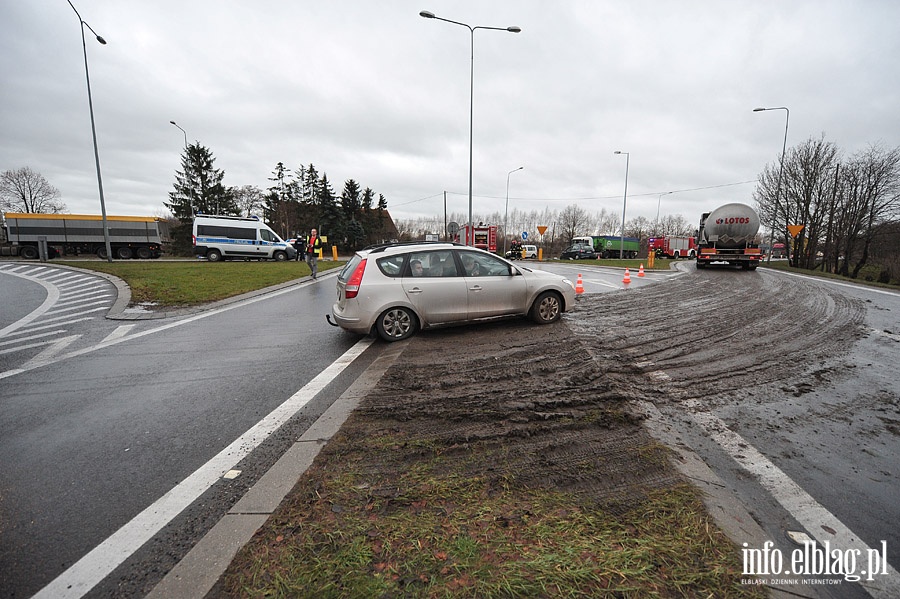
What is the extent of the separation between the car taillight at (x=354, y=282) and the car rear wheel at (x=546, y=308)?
10.1ft

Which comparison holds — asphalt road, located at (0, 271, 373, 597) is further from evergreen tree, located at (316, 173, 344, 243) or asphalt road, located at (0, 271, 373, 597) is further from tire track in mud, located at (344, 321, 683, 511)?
evergreen tree, located at (316, 173, 344, 243)

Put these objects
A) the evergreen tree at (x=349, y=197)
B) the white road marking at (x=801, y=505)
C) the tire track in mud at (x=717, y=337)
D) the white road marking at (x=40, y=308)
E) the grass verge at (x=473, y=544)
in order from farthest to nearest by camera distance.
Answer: the evergreen tree at (x=349, y=197) → the white road marking at (x=40, y=308) → the tire track in mud at (x=717, y=337) → the white road marking at (x=801, y=505) → the grass verge at (x=473, y=544)

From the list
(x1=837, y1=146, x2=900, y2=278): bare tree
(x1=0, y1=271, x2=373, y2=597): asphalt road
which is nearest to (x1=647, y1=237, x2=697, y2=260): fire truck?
(x1=837, y1=146, x2=900, y2=278): bare tree

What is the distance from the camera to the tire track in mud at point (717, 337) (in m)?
4.49

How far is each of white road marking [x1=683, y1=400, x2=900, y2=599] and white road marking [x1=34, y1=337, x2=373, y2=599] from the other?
3.52 m

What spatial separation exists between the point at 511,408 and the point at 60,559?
297cm

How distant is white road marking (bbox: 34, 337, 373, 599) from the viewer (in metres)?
1.83

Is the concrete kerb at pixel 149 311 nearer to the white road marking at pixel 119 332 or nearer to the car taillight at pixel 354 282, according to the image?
the white road marking at pixel 119 332

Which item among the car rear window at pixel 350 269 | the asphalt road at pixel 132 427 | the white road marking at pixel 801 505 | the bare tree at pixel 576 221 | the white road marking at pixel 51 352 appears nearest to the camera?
the white road marking at pixel 801 505

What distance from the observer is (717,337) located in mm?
6242

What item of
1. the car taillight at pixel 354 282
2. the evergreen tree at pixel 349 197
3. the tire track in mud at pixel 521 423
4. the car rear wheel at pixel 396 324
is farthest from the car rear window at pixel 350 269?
the evergreen tree at pixel 349 197

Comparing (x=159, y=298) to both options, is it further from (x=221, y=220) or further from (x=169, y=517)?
(x=221, y=220)

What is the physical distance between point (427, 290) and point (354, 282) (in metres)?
1.12

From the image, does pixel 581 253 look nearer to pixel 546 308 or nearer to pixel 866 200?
pixel 866 200
